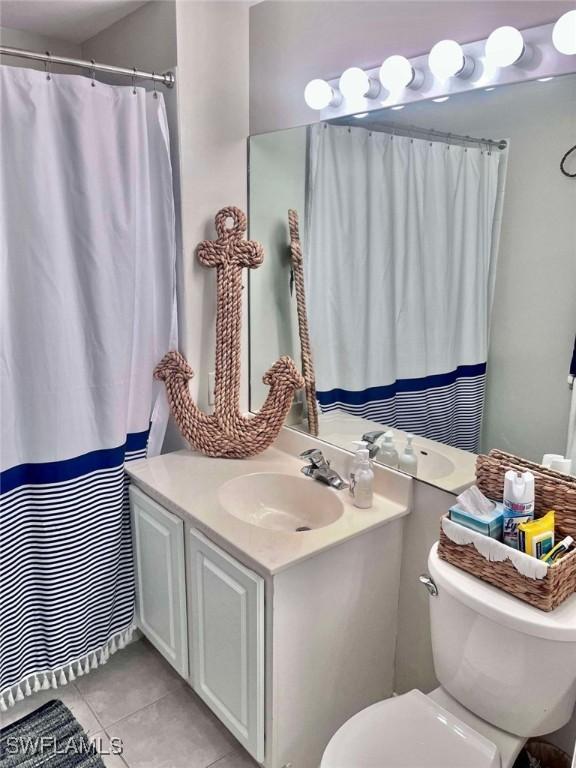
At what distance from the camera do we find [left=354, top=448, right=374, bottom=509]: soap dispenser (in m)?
1.65

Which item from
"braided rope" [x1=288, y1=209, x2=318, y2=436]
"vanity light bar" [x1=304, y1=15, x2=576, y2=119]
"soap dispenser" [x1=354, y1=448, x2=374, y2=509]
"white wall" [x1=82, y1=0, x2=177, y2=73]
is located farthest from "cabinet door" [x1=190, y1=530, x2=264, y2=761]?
"white wall" [x1=82, y1=0, x2=177, y2=73]

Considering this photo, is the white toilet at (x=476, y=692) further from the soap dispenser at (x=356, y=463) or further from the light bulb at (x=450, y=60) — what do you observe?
the light bulb at (x=450, y=60)

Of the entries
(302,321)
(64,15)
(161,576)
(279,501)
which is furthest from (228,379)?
(64,15)

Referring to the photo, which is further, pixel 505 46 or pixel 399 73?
pixel 399 73

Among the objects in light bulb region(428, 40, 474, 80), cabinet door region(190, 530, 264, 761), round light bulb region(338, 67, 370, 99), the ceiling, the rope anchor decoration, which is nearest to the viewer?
light bulb region(428, 40, 474, 80)

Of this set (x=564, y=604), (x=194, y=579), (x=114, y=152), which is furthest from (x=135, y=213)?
(x=564, y=604)

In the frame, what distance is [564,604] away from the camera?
1.19 m

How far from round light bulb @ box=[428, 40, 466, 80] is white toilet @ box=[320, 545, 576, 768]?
115 cm

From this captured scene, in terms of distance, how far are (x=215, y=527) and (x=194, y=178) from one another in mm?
1143

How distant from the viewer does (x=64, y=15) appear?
6.27ft

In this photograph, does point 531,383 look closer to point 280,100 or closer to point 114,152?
point 280,100

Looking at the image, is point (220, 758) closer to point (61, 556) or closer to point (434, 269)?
point (61, 556)

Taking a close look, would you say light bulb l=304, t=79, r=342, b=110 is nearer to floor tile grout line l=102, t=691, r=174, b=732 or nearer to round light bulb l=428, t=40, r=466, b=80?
round light bulb l=428, t=40, r=466, b=80

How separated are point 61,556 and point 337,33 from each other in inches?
71.8
